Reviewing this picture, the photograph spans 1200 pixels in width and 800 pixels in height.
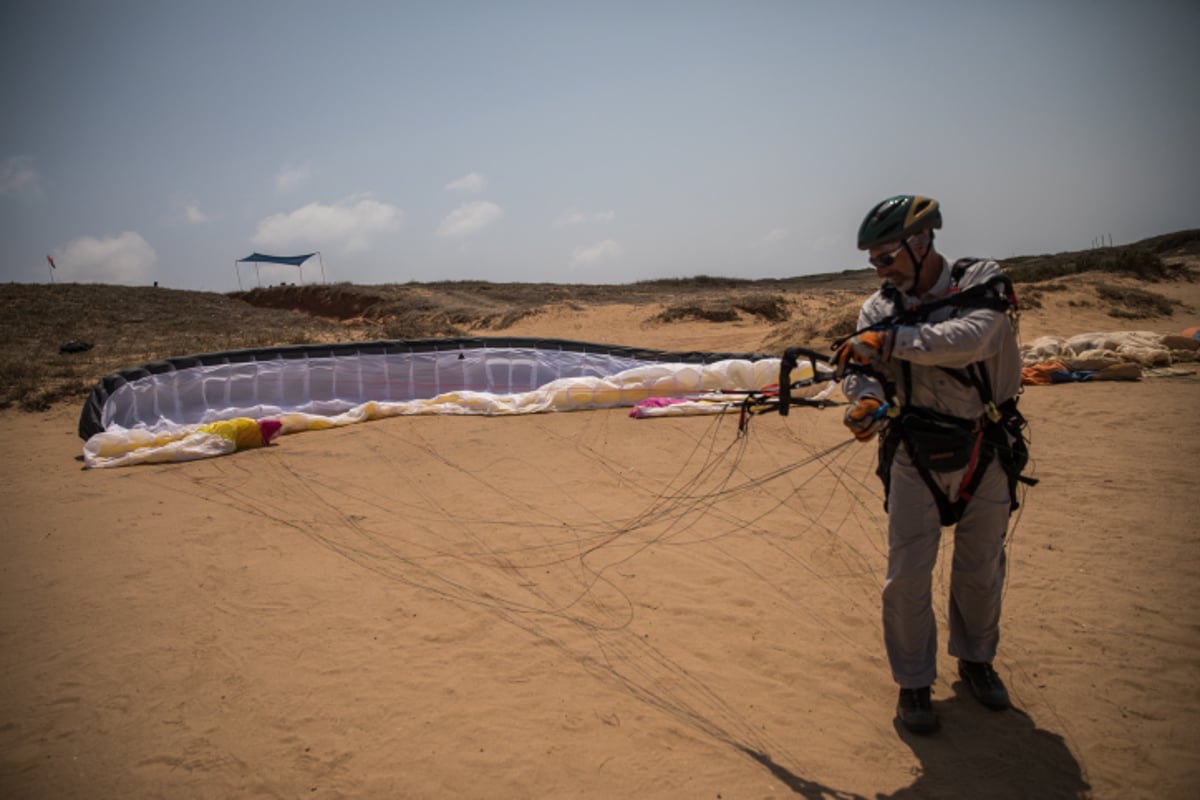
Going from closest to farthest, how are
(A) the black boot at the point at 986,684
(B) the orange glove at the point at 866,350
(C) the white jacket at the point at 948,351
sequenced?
(C) the white jacket at the point at 948,351 → (B) the orange glove at the point at 866,350 → (A) the black boot at the point at 986,684

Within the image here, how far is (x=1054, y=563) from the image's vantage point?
14.3 ft

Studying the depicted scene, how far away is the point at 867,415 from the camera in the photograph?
2.87 meters

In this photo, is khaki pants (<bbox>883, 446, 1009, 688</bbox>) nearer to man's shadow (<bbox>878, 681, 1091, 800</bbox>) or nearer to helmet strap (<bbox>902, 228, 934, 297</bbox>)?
man's shadow (<bbox>878, 681, 1091, 800</bbox>)

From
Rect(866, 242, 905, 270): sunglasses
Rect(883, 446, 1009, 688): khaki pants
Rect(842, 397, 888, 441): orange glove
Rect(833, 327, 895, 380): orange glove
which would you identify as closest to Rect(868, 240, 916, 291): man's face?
Rect(866, 242, 905, 270): sunglasses

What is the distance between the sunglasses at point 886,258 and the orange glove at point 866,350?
0.30 meters

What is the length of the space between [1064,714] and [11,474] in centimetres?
958

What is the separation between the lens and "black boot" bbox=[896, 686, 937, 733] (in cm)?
288

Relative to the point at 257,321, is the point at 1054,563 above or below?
below

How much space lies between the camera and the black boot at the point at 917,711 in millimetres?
2881

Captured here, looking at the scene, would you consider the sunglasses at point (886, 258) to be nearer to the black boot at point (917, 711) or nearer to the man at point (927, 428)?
the man at point (927, 428)

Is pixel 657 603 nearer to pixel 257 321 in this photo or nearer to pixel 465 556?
pixel 465 556

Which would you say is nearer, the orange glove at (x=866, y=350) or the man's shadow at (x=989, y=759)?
the man's shadow at (x=989, y=759)

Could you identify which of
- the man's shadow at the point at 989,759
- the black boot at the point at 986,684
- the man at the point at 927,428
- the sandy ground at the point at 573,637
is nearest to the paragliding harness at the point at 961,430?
the man at the point at 927,428

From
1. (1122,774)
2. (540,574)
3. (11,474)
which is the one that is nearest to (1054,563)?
(1122,774)
